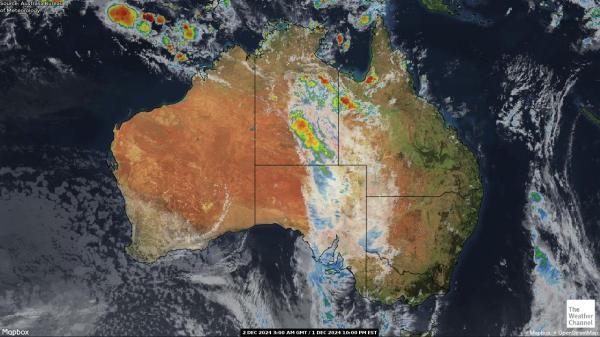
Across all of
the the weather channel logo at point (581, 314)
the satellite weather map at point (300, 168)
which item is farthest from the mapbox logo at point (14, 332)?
the the weather channel logo at point (581, 314)

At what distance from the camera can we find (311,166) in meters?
5.12

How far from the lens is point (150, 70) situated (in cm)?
516

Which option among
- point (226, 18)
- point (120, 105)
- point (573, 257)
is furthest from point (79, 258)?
point (573, 257)

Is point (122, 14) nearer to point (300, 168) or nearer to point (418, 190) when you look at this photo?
point (300, 168)

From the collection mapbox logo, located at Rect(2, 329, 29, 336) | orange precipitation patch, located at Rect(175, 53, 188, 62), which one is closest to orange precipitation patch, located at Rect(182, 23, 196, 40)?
orange precipitation patch, located at Rect(175, 53, 188, 62)

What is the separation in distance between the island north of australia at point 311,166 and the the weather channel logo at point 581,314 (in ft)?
4.89

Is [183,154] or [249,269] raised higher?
[183,154]

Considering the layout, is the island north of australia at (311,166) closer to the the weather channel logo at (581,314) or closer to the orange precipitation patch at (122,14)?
the orange precipitation patch at (122,14)

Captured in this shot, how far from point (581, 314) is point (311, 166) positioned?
12.1ft

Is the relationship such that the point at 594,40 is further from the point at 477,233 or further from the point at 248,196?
the point at 248,196

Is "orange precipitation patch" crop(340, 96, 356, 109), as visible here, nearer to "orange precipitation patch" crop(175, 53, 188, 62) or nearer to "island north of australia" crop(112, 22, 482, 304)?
"island north of australia" crop(112, 22, 482, 304)

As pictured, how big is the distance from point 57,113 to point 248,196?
2.47 m

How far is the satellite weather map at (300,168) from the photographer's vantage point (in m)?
5.08

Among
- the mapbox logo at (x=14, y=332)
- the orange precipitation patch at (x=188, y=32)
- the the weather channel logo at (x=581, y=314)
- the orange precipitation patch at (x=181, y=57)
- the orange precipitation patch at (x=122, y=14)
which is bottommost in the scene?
the mapbox logo at (x=14, y=332)
